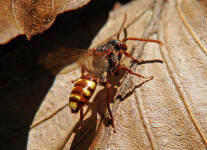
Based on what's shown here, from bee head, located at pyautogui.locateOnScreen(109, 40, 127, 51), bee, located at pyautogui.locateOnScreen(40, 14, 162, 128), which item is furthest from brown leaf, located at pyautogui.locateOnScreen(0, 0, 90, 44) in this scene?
bee head, located at pyautogui.locateOnScreen(109, 40, 127, 51)

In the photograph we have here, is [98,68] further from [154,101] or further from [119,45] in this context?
[154,101]

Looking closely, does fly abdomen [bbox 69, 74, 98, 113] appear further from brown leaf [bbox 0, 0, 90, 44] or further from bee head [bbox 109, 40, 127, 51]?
brown leaf [bbox 0, 0, 90, 44]

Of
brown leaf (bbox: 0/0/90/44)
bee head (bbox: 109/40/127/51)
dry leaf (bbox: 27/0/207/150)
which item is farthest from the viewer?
bee head (bbox: 109/40/127/51)

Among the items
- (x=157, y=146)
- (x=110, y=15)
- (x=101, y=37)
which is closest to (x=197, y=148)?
(x=157, y=146)

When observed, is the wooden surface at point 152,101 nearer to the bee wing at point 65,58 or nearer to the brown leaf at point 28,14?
the bee wing at point 65,58

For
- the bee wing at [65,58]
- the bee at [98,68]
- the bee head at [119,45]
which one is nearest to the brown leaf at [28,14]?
the bee wing at [65,58]

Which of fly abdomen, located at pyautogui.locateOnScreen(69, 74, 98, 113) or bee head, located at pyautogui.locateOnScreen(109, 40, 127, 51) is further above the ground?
bee head, located at pyautogui.locateOnScreen(109, 40, 127, 51)
